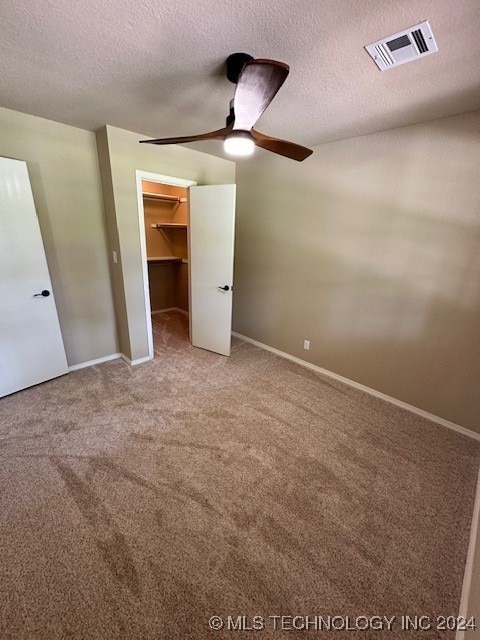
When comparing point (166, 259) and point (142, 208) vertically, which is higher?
point (142, 208)

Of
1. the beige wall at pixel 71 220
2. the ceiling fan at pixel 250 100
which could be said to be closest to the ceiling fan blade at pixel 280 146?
the ceiling fan at pixel 250 100

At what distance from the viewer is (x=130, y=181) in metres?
2.57

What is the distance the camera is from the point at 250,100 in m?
1.16

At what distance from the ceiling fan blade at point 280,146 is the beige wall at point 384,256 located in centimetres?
105

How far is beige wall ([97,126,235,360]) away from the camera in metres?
2.47

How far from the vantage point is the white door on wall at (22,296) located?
85.2 inches

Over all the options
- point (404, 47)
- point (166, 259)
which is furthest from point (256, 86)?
point (166, 259)

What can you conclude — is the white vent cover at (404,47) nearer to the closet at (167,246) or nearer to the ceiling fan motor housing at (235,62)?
the ceiling fan motor housing at (235,62)

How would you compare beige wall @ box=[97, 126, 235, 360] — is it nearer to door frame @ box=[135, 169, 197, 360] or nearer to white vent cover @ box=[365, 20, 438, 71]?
door frame @ box=[135, 169, 197, 360]

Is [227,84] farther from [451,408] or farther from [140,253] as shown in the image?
[451,408]

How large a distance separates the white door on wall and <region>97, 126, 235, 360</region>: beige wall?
0.64m

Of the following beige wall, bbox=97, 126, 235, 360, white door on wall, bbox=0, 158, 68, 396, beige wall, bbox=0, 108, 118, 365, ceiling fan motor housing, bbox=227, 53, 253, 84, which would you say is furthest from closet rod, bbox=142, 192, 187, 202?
ceiling fan motor housing, bbox=227, 53, 253, 84

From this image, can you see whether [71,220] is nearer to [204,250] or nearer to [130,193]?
[130,193]

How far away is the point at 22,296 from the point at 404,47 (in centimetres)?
323
